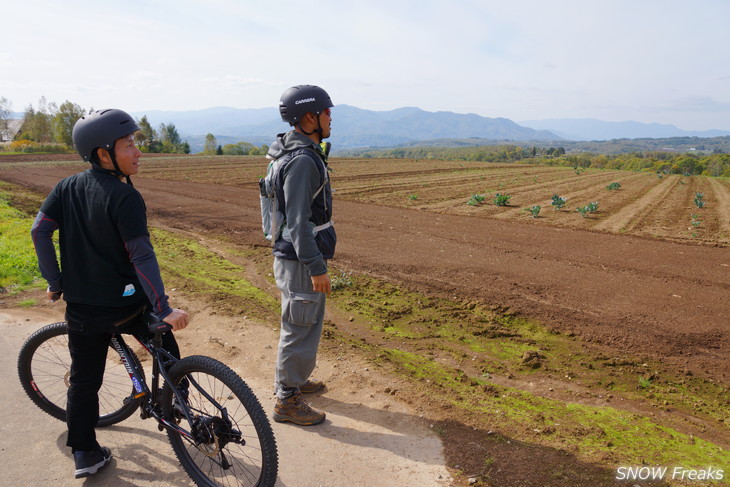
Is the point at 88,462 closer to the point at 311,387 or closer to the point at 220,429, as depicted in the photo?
the point at 220,429

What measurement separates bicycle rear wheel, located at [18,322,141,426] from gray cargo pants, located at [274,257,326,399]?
1.11 m

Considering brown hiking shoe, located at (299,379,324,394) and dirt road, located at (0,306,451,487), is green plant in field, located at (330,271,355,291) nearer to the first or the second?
dirt road, located at (0,306,451,487)

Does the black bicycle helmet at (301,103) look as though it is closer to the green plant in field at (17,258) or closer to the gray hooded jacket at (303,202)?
the gray hooded jacket at (303,202)

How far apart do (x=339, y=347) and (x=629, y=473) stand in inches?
112

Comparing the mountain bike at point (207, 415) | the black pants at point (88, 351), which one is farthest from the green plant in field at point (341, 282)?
the black pants at point (88, 351)

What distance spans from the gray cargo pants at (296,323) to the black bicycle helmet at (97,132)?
1.36 m

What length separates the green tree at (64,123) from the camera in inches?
2891

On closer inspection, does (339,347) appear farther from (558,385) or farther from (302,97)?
(302,97)

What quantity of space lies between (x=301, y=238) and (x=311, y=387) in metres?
1.68

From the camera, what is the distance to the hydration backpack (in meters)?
3.18

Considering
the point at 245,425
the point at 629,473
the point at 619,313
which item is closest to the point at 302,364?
the point at 245,425

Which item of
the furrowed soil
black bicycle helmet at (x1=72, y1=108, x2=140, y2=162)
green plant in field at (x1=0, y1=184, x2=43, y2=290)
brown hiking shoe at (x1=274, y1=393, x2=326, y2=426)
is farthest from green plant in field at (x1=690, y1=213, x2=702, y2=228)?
green plant in field at (x1=0, y1=184, x2=43, y2=290)

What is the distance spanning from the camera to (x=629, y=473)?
304 centimetres

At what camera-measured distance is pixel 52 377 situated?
370 cm
